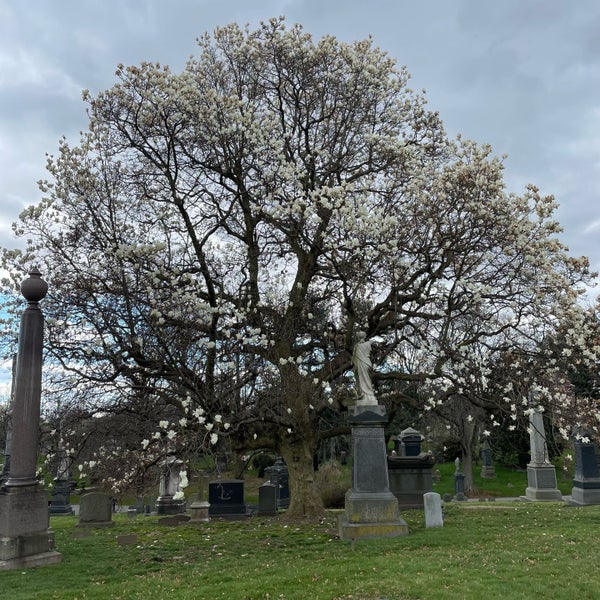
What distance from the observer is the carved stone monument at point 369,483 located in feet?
35.8

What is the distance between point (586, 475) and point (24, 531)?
53.5 ft

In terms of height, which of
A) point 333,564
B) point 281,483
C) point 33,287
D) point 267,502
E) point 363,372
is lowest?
point 267,502

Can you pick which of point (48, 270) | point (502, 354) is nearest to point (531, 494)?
point (502, 354)

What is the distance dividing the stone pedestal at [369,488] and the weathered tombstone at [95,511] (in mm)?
8980

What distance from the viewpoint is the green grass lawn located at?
687cm

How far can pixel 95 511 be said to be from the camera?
16.7m

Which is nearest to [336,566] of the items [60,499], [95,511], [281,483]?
[95,511]

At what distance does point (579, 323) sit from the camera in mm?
12508

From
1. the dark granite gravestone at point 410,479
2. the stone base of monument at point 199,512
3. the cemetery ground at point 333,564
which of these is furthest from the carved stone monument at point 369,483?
the stone base of monument at point 199,512

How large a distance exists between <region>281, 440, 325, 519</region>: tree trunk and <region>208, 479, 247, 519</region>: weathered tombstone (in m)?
6.46

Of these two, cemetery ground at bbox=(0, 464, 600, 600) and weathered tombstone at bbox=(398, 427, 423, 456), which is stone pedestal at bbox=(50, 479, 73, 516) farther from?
weathered tombstone at bbox=(398, 427, 423, 456)

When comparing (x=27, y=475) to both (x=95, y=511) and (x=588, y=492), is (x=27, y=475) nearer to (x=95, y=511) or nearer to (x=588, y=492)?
(x=95, y=511)

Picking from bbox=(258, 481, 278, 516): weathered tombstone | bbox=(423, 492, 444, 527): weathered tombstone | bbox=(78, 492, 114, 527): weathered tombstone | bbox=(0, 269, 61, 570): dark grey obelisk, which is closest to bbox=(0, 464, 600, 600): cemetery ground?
bbox=(423, 492, 444, 527): weathered tombstone

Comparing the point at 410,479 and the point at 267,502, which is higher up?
the point at 410,479
